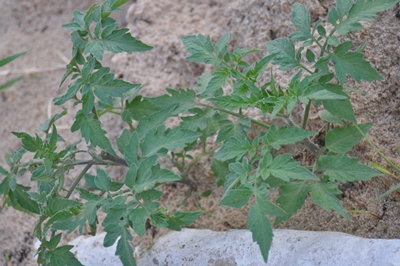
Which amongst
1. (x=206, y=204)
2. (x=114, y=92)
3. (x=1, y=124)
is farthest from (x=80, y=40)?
(x=1, y=124)

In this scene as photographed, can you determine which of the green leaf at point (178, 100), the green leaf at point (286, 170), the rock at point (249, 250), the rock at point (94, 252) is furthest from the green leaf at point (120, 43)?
the rock at point (94, 252)

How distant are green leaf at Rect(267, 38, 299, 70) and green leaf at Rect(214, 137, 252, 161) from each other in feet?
0.78

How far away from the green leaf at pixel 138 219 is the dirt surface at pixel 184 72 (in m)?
→ 0.59

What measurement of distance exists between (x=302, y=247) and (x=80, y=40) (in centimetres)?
87

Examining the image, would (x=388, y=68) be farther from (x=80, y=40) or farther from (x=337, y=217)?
(x=80, y=40)

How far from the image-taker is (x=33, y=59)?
131 inches

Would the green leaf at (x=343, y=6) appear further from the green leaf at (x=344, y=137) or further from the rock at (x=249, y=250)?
the rock at (x=249, y=250)

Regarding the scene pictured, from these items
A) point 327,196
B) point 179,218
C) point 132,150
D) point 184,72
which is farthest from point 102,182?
point 184,72

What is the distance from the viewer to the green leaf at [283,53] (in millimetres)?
1702

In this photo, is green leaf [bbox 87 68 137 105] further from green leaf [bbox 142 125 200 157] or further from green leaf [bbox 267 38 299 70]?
green leaf [bbox 267 38 299 70]

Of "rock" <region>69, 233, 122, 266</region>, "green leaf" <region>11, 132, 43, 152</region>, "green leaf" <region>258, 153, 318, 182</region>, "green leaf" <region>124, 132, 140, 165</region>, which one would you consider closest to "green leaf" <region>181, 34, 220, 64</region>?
"green leaf" <region>124, 132, 140, 165</region>

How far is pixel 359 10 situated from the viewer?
167 cm

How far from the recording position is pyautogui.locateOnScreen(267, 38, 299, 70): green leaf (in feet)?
5.58

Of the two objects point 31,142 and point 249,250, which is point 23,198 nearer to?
point 31,142
